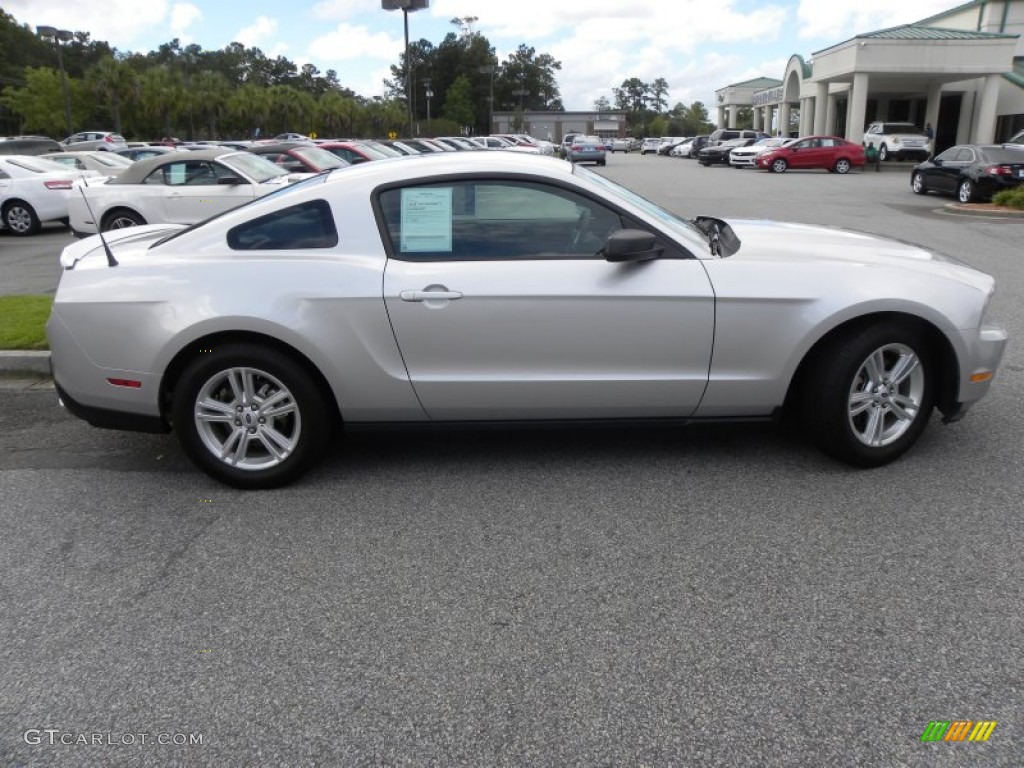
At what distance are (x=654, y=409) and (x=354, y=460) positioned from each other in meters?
1.66

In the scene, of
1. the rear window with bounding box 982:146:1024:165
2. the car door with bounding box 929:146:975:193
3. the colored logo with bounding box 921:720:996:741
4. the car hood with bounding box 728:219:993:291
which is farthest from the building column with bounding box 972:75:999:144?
the colored logo with bounding box 921:720:996:741

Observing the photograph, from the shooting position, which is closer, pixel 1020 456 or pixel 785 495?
pixel 785 495

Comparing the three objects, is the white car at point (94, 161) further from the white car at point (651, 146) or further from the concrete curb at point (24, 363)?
the white car at point (651, 146)

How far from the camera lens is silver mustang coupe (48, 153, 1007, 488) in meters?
3.93

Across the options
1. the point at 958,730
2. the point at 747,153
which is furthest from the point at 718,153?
the point at 958,730

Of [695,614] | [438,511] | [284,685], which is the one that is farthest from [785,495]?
[284,685]

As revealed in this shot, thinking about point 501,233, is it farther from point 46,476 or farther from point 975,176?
point 975,176

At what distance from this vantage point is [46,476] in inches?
174

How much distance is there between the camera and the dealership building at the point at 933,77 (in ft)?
123

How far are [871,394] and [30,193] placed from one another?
51.7 feet

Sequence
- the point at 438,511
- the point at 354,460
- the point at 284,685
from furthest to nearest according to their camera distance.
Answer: the point at 354,460, the point at 438,511, the point at 284,685

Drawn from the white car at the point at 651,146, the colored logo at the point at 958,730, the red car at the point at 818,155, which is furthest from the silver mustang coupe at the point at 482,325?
the white car at the point at 651,146

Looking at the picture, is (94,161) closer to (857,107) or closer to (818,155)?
(818,155)

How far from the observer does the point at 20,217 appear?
15.3 m
